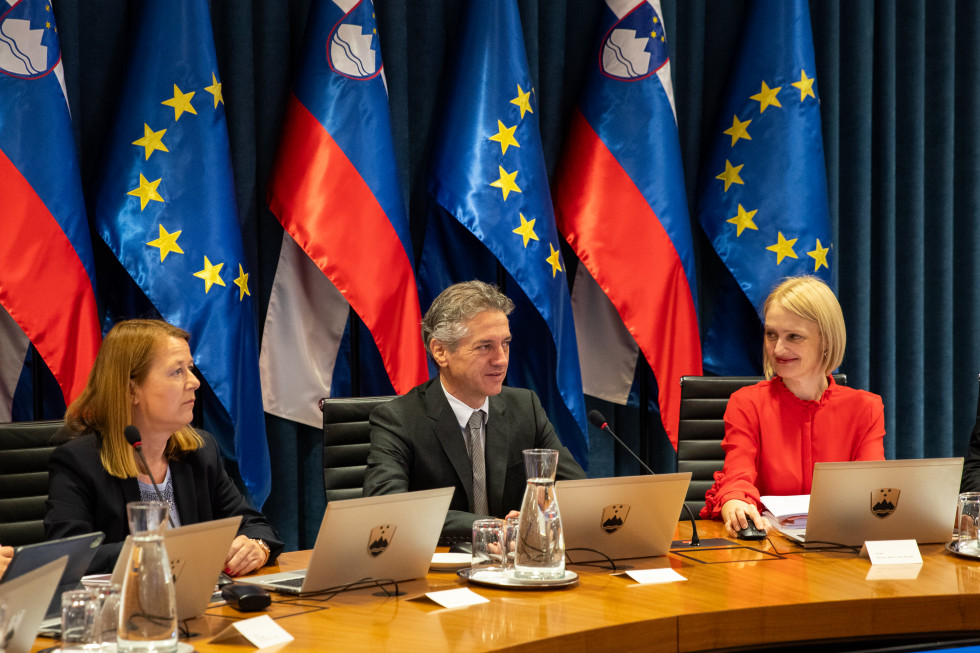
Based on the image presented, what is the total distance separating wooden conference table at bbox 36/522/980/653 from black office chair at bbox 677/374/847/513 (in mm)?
1127

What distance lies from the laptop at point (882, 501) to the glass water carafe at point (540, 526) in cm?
59

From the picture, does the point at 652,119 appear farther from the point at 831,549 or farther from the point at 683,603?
the point at 683,603

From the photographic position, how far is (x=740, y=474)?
2.66m

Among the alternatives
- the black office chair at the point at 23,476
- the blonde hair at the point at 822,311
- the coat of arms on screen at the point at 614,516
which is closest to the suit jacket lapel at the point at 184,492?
the black office chair at the point at 23,476

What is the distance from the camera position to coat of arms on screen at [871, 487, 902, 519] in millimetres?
2159

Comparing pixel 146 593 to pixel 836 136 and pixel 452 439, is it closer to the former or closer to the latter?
pixel 452 439

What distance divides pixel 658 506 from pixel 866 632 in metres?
0.45

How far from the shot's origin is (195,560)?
63.3 inches

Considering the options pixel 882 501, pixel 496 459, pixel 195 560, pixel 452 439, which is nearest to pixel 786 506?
pixel 882 501

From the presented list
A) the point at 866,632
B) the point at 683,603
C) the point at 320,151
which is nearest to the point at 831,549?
the point at 866,632

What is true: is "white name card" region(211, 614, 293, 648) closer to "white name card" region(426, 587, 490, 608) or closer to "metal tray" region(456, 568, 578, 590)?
"white name card" region(426, 587, 490, 608)

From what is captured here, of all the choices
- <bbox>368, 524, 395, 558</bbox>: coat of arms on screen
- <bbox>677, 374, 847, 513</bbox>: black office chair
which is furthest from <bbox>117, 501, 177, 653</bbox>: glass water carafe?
<bbox>677, 374, 847, 513</bbox>: black office chair

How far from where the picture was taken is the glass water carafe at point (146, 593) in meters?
1.42

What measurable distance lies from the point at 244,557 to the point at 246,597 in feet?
1.21
